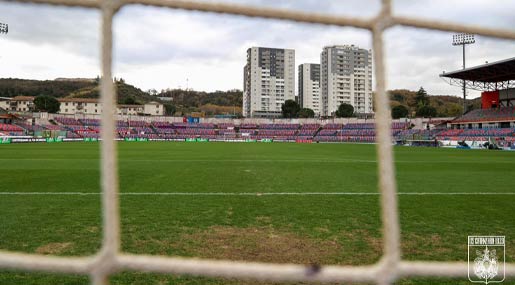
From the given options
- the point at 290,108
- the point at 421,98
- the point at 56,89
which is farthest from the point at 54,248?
the point at 56,89

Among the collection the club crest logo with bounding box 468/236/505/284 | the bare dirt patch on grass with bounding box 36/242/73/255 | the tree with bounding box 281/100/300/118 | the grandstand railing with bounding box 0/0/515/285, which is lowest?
the club crest logo with bounding box 468/236/505/284

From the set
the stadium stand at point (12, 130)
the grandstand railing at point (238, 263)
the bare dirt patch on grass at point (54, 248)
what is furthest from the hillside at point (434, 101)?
the grandstand railing at point (238, 263)

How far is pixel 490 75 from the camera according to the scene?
41.6 meters

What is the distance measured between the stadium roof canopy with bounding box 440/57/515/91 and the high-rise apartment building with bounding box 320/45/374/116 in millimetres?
65960

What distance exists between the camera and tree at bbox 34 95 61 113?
3049 inches

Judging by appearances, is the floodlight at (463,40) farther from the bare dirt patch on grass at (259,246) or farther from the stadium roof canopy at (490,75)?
the bare dirt patch on grass at (259,246)

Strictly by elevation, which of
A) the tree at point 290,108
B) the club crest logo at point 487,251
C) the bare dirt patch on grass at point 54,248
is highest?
the tree at point 290,108

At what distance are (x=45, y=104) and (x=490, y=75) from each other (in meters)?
80.0

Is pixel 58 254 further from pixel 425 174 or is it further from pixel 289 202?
pixel 425 174

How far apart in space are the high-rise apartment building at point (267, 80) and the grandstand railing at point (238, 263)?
107 m

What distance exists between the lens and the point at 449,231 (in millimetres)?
5285

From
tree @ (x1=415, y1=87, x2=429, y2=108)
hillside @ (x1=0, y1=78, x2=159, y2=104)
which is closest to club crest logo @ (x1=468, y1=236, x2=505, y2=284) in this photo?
hillside @ (x1=0, y1=78, x2=159, y2=104)

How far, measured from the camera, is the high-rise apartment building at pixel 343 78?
112m

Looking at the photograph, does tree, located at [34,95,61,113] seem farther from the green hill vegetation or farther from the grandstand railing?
the grandstand railing
